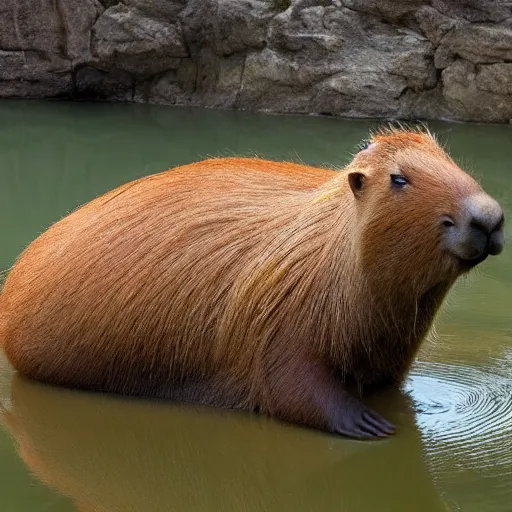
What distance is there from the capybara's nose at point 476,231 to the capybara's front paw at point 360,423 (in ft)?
2.33

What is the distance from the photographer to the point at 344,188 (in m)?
3.65

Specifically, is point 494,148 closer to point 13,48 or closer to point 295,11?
point 295,11

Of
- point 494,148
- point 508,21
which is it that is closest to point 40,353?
point 494,148

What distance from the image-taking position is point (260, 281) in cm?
374

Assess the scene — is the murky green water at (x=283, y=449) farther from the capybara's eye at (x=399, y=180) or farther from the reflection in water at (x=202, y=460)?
the capybara's eye at (x=399, y=180)

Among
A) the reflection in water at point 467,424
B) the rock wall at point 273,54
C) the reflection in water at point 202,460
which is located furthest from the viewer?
the rock wall at point 273,54

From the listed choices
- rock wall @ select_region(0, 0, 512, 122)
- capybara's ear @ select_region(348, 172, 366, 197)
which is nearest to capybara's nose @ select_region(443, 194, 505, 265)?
capybara's ear @ select_region(348, 172, 366, 197)

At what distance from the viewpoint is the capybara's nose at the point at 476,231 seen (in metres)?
3.19

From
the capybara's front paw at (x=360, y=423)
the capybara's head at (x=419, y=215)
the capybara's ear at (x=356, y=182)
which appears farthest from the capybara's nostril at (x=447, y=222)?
the capybara's front paw at (x=360, y=423)

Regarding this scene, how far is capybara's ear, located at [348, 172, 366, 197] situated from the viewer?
3447 mm

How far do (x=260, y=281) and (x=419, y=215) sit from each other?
27.5 inches

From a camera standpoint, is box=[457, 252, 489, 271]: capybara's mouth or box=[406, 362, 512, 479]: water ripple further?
box=[406, 362, 512, 479]: water ripple

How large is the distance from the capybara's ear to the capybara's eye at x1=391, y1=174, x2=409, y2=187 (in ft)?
0.35

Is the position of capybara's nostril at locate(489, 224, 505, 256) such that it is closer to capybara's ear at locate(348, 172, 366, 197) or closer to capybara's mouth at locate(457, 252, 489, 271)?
capybara's mouth at locate(457, 252, 489, 271)
